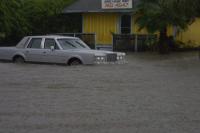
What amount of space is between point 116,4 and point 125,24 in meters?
2.08

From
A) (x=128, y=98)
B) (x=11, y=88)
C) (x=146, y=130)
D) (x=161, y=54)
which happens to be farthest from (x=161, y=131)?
(x=161, y=54)

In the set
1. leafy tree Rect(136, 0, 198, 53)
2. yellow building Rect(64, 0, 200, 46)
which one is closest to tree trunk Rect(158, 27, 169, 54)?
leafy tree Rect(136, 0, 198, 53)

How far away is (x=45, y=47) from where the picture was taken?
80.5 feet

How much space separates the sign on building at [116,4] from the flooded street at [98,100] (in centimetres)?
1383

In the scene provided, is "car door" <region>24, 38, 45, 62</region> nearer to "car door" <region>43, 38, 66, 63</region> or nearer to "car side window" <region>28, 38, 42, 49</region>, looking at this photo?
"car side window" <region>28, 38, 42, 49</region>

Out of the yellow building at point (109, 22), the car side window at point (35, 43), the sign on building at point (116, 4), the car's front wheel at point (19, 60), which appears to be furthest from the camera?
the yellow building at point (109, 22)

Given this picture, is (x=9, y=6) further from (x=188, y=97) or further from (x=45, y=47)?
(x=188, y=97)

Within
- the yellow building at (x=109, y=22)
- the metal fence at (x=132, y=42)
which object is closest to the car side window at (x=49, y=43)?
the metal fence at (x=132, y=42)

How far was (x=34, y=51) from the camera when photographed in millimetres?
24641

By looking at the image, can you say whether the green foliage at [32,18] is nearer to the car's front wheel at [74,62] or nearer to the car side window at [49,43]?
the car side window at [49,43]

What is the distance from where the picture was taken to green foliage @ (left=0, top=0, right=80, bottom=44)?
36.2 m

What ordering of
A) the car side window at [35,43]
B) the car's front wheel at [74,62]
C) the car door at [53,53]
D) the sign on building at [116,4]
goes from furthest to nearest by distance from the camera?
the sign on building at [116,4] < the car side window at [35,43] < the car door at [53,53] < the car's front wheel at [74,62]

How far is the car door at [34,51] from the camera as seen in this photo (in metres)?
24.5

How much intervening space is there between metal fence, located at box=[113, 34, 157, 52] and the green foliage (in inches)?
211
